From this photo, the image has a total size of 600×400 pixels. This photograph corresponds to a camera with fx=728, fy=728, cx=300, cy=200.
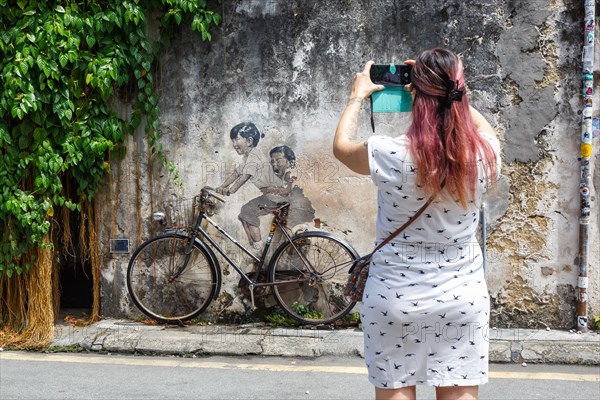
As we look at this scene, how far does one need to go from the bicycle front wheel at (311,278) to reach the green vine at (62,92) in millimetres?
1503

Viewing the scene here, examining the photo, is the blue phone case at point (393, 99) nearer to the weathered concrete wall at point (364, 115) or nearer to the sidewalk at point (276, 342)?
the sidewalk at point (276, 342)

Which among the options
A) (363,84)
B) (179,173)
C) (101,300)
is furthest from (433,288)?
(101,300)

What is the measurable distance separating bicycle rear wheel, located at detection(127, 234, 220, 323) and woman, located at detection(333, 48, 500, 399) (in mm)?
3560

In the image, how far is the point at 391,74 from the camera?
2.77m

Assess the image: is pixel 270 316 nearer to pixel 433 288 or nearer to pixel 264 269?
pixel 264 269

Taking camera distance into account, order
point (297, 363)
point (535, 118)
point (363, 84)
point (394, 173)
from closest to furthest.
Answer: point (394, 173)
point (363, 84)
point (297, 363)
point (535, 118)

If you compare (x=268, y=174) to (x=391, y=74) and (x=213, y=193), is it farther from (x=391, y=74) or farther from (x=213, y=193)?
(x=391, y=74)

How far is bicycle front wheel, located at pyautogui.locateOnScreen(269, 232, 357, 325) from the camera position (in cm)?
594

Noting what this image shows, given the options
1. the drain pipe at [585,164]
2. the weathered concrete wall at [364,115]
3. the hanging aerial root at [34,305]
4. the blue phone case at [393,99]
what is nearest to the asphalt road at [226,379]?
the hanging aerial root at [34,305]

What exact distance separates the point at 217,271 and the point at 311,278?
2.55 ft

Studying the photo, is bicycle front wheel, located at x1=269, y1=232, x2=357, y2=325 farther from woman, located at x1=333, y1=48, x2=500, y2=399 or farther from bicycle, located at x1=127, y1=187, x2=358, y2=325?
woman, located at x1=333, y1=48, x2=500, y2=399

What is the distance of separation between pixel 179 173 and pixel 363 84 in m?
3.57

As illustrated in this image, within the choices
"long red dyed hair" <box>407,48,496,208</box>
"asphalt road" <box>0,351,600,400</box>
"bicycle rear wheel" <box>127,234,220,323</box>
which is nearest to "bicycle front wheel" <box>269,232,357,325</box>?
"bicycle rear wheel" <box>127,234,220,323</box>

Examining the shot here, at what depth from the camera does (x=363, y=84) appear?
2.81 metres
